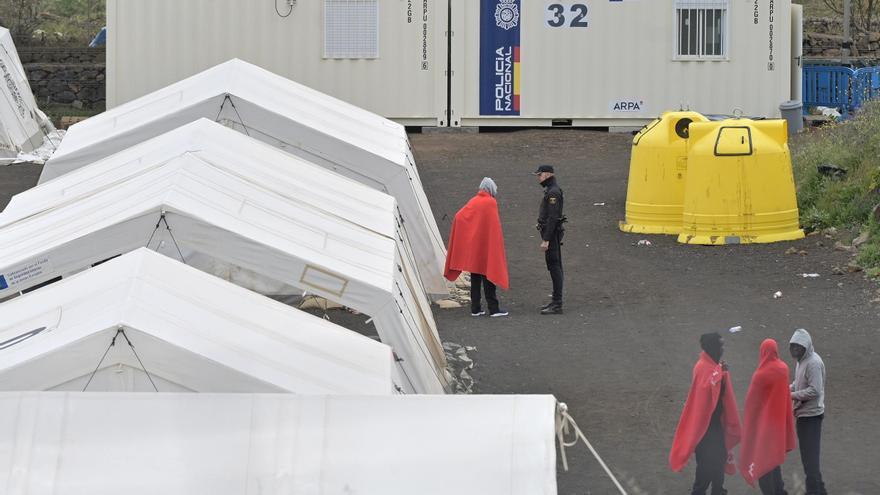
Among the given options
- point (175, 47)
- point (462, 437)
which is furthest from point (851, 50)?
point (462, 437)

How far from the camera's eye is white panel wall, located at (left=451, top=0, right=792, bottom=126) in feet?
78.3

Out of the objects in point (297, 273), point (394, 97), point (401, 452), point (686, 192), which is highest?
point (394, 97)

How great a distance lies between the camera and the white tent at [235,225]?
9.14m

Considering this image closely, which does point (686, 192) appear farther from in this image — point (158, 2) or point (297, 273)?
point (158, 2)

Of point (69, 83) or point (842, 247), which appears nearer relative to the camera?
point (842, 247)

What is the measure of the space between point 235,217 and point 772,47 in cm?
1622

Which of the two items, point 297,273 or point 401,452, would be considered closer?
point 401,452

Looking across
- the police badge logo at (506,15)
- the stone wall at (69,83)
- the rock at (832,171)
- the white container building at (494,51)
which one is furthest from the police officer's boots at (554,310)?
the stone wall at (69,83)

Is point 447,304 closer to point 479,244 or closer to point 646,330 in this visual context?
point 479,244

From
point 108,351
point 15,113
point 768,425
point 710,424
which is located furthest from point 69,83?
point 768,425

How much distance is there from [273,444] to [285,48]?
59.6 ft

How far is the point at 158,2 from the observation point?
24.0m

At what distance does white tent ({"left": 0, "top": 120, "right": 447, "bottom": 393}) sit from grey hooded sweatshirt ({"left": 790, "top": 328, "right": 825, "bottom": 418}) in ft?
8.20

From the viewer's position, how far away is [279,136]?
1385 centimetres
